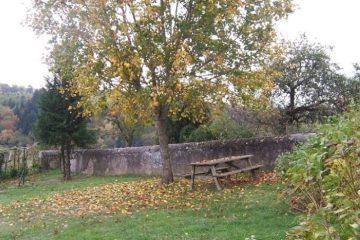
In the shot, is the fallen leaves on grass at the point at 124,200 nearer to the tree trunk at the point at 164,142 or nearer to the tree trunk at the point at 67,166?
the tree trunk at the point at 164,142

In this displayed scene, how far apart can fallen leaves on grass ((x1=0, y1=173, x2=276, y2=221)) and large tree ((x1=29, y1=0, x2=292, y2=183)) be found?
225 cm

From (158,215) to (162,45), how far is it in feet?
14.0

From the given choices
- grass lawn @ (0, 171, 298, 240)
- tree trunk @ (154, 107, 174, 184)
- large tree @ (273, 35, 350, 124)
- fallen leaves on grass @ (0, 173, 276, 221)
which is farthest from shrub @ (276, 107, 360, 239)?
large tree @ (273, 35, 350, 124)

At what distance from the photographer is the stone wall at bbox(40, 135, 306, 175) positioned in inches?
555

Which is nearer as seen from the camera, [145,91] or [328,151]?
[328,151]

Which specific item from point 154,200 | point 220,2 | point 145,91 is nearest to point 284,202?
point 154,200

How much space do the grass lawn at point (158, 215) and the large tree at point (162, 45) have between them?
2.35 meters

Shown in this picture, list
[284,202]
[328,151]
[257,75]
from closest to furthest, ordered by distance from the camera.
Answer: [328,151] < [284,202] < [257,75]

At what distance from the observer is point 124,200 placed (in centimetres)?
1132

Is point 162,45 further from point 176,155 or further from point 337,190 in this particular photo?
point 337,190

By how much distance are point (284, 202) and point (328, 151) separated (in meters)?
5.76

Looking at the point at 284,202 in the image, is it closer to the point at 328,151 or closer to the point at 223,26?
the point at 223,26

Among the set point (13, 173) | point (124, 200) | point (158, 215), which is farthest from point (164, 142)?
point (13, 173)

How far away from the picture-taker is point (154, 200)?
10.9 meters
